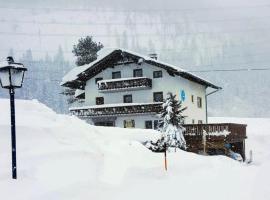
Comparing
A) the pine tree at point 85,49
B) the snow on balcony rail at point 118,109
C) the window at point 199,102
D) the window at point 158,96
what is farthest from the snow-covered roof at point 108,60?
the pine tree at point 85,49

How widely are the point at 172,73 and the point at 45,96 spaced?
121482mm

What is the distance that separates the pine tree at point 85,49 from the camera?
259 feet

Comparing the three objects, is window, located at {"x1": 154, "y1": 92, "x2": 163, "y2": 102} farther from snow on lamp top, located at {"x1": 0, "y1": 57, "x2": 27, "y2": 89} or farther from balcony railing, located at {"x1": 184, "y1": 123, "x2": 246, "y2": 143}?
snow on lamp top, located at {"x1": 0, "y1": 57, "x2": 27, "y2": 89}

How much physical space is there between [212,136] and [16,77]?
83.4 ft

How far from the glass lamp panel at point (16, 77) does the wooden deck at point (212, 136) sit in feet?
79.0

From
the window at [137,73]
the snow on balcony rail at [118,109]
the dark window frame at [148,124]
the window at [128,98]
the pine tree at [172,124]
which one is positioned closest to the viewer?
the pine tree at [172,124]

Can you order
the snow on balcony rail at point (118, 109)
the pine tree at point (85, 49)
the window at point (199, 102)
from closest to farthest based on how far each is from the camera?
the snow on balcony rail at point (118, 109)
the window at point (199, 102)
the pine tree at point (85, 49)

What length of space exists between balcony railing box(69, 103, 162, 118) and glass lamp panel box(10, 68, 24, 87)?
33.8 m

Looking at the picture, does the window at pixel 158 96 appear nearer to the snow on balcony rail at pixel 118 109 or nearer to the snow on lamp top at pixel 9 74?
the snow on balcony rail at pixel 118 109

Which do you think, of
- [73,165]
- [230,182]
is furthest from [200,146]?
[73,165]

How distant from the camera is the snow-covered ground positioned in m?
10.8

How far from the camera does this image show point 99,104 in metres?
49.6

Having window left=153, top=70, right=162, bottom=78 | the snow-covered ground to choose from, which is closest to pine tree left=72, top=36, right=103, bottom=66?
window left=153, top=70, right=162, bottom=78

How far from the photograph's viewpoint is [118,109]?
4628 centimetres
